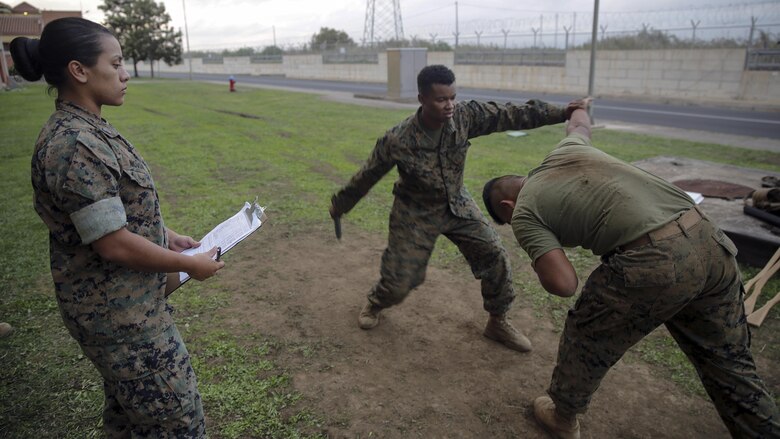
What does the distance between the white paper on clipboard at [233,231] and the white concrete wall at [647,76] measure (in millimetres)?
20533

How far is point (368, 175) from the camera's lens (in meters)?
3.48

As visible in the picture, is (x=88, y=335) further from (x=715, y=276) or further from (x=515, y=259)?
(x=515, y=259)

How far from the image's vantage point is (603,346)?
239 centimetres

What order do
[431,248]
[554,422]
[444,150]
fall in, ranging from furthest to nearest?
[431,248] → [444,150] → [554,422]

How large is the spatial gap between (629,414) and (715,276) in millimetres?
1134

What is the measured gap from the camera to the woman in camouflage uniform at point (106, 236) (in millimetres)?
1611

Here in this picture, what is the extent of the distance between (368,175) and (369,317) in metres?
1.04

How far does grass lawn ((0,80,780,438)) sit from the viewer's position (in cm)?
292

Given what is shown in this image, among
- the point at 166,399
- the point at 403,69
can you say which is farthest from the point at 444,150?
the point at 403,69

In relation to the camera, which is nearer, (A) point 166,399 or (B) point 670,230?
(A) point 166,399

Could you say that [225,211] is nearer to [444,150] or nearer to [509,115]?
[444,150]

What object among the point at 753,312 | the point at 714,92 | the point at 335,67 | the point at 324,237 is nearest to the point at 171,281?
the point at 324,237

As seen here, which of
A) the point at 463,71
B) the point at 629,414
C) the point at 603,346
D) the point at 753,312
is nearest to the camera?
the point at 603,346

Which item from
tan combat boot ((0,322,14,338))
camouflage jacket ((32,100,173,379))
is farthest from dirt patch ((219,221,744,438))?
tan combat boot ((0,322,14,338))
